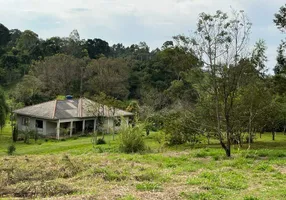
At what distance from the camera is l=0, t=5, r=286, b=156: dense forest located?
Result: 13008 millimetres

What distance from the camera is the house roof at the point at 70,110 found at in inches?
1232

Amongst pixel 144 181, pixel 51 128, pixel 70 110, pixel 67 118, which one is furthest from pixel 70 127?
pixel 144 181

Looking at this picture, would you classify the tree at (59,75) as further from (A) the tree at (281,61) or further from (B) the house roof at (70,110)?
(A) the tree at (281,61)

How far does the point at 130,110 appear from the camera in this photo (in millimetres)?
37938

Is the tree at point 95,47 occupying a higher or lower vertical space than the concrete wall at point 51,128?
higher

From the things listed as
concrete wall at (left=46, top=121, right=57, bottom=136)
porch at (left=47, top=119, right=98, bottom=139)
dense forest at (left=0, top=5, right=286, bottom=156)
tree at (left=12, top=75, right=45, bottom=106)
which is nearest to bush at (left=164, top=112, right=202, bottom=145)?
dense forest at (left=0, top=5, right=286, bottom=156)

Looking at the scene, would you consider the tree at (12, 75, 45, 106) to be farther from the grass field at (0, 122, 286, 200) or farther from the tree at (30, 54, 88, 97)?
the grass field at (0, 122, 286, 200)

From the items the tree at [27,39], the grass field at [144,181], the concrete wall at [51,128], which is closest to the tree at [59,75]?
the concrete wall at [51,128]

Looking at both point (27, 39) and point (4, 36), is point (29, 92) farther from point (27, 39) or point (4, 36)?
point (4, 36)

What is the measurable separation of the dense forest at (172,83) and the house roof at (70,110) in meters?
1.18

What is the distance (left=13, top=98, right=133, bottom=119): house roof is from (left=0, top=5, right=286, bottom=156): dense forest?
46.4 inches

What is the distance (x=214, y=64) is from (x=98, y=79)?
3496 centimetres

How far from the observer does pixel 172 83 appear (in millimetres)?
40438

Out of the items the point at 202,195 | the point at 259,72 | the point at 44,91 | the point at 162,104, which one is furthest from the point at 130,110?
the point at 202,195
